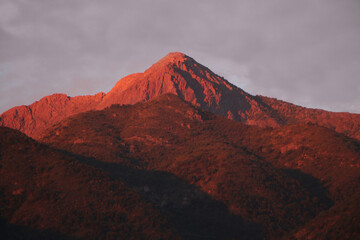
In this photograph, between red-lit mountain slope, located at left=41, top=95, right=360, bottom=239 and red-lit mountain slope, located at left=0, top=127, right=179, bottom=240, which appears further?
red-lit mountain slope, located at left=41, top=95, right=360, bottom=239

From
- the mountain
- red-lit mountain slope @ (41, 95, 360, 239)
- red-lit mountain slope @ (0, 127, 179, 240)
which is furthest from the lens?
red-lit mountain slope @ (41, 95, 360, 239)

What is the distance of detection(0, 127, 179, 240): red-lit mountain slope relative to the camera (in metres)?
A: 105

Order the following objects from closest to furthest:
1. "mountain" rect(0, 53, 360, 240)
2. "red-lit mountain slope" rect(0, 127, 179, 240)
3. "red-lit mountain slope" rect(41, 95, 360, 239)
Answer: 1. "red-lit mountain slope" rect(0, 127, 179, 240)
2. "mountain" rect(0, 53, 360, 240)
3. "red-lit mountain slope" rect(41, 95, 360, 239)

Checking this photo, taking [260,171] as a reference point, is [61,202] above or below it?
below

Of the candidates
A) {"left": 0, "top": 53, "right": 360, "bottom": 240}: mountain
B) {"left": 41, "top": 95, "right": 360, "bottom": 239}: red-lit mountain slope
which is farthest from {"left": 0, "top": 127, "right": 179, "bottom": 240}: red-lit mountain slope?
{"left": 41, "top": 95, "right": 360, "bottom": 239}: red-lit mountain slope

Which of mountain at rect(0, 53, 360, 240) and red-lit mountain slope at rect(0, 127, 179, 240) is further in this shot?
mountain at rect(0, 53, 360, 240)

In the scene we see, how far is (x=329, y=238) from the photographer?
9000 centimetres

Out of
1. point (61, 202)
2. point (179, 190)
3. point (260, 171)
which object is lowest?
point (61, 202)

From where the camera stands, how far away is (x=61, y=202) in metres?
113

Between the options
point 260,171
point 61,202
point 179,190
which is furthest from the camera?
point 260,171

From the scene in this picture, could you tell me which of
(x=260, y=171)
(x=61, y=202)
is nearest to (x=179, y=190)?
(x=260, y=171)

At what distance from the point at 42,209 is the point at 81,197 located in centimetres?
1171

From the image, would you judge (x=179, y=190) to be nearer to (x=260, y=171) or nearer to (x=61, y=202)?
(x=260, y=171)

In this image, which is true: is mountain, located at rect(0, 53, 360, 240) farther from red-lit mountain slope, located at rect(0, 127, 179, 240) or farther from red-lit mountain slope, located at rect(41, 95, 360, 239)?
red-lit mountain slope, located at rect(41, 95, 360, 239)
